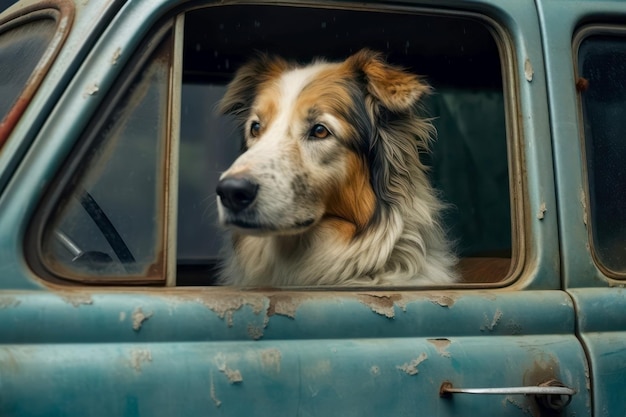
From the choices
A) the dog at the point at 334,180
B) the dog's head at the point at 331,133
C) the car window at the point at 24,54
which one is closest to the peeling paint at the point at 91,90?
the car window at the point at 24,54

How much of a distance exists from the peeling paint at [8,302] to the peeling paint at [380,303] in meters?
0.80

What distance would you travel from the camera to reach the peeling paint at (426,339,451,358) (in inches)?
93.3

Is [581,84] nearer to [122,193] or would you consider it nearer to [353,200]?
[353,200]

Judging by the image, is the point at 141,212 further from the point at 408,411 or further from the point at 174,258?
the point at 408,411

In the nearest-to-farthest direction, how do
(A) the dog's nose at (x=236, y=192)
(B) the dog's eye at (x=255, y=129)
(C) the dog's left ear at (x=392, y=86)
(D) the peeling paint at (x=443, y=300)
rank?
(D) the peeling paint at (x=443, y=300) → (A) the dog's nose at (x=236, y=192) → (C) the dog's left ear at (x=392, y=86) → (B) the dog's eye at (x=255, y=129)

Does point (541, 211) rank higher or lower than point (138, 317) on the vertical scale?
higher

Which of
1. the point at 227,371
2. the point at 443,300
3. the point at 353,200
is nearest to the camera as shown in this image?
the point at 227,371

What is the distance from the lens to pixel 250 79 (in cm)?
352

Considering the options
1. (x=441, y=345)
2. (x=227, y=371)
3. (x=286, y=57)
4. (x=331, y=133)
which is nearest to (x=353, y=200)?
(x=331, y=133)

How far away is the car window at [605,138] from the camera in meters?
2.71

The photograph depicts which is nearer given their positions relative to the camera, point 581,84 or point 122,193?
point 122,193

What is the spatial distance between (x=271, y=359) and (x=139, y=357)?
0.98 feet

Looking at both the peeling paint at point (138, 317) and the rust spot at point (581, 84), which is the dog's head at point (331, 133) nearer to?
the rust spot at point (581, 84)

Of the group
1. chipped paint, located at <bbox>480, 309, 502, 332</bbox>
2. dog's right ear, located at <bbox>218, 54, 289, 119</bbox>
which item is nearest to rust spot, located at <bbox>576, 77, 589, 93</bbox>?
chipped paint, located at <bbox>480, 309, 502, 332</bbox>
